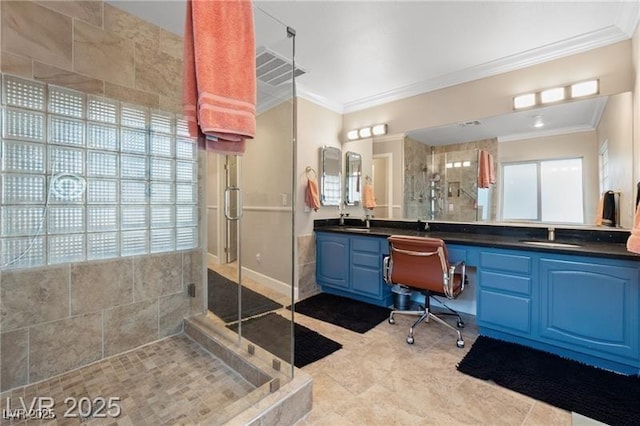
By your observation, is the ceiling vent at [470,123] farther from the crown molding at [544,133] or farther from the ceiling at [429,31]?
the ceiling at [429,31]

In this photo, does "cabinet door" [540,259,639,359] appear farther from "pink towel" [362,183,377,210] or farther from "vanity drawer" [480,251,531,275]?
"pink towel" [362,183,377,210]

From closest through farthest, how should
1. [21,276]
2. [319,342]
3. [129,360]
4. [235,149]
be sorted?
1. [235,149]
2. [21,276]
3. [129,360]
4. [319,342]

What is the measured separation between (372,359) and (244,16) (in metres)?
2.14

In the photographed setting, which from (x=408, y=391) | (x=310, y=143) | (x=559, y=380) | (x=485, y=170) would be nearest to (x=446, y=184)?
(x=485, y=170)

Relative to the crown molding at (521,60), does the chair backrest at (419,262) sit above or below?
below

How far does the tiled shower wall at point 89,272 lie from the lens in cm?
158

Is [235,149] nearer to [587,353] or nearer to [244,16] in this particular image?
[244,16]

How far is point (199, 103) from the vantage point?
3.57 ft

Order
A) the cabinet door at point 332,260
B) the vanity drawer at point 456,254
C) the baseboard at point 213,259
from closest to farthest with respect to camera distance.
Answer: the vanity drawer at point 456,254 < the baseboard at point 213,259 < the cabinet door at point 332,260

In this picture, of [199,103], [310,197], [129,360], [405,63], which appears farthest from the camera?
[310,197]

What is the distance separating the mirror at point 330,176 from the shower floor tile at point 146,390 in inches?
86.0

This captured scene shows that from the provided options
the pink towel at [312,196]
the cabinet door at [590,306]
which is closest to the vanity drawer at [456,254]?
the cabinet door at [590,306]

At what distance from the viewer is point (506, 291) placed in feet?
6.86

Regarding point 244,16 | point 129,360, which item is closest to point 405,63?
point 244,16
